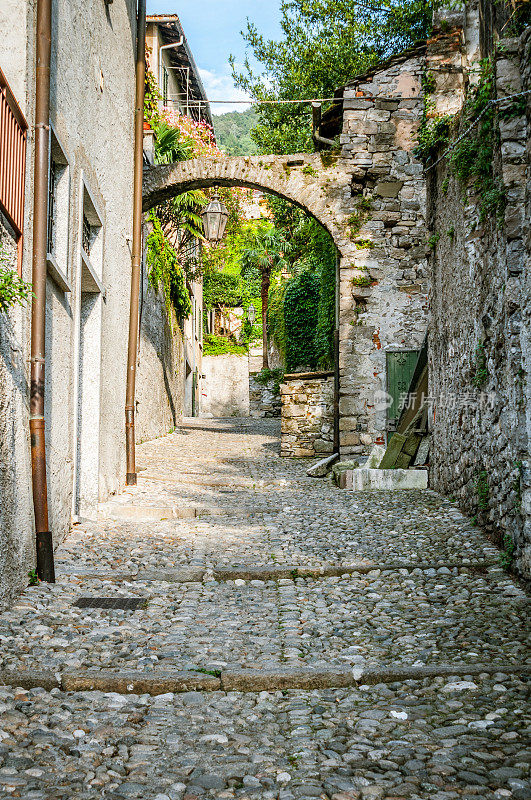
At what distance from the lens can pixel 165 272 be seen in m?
14.5

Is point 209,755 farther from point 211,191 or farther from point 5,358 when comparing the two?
point 211,191

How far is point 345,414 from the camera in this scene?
1096cm

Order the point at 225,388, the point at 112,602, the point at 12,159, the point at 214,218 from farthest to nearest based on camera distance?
the point at 225,388, the point at 214,218, the point at 112,602, the point at 12,159

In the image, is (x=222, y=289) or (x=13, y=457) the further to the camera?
(x=222, y=289)

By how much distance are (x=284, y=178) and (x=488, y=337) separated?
696cm

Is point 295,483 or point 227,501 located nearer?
point 227,501

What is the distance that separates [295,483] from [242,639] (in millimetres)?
5678

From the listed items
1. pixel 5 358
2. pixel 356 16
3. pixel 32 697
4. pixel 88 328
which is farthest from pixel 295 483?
pixel 356 16

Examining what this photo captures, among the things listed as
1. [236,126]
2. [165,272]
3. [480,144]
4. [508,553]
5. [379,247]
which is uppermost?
[236,126]

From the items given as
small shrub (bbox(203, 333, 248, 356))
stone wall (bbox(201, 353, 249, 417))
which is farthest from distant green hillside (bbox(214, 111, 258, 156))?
stone wall (bbox(201, 353, 249, 417))

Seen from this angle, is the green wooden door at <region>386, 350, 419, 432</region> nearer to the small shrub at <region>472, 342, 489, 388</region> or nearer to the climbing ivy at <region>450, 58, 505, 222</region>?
the climbing ivy at <region>450, 58, 505, 222</region>

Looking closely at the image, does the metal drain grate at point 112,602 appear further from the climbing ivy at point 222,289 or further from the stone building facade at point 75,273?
the climbing ivy at point 222,289

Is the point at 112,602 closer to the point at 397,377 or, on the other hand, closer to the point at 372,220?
the point at 397,377

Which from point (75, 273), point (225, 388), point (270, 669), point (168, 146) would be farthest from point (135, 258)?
point (225, 388)
